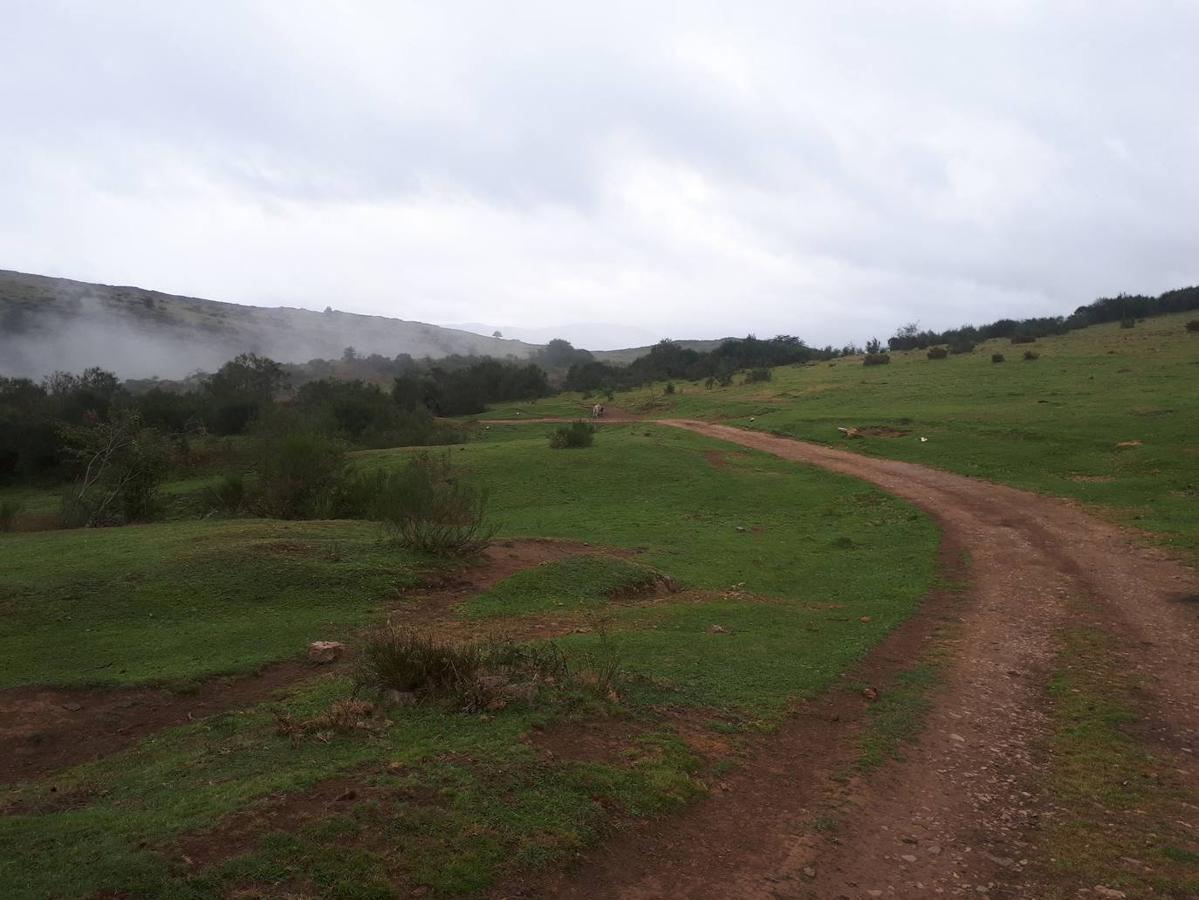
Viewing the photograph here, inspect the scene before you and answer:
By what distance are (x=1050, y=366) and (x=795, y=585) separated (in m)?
35.7

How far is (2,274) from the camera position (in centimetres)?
10875

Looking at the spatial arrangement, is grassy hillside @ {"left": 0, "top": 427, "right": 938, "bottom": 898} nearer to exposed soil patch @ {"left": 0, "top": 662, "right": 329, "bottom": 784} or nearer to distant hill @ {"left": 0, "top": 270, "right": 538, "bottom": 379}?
exposed soil patch @ {"left": 0, "top": 662, "right": 329, "bottom": 784}

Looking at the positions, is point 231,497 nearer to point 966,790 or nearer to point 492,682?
point 492,682

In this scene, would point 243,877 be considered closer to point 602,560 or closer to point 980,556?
point 602,560

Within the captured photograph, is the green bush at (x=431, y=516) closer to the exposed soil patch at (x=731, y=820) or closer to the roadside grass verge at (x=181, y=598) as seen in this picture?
the roadside grass verge at (x=181, y=598)

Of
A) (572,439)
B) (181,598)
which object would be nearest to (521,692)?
(181,598)

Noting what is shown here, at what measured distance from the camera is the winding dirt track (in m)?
4.60

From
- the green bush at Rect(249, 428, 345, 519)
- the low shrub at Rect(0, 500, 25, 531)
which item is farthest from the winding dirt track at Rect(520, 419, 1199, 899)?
the low shrub at Rect(0, 500, 25, 531)

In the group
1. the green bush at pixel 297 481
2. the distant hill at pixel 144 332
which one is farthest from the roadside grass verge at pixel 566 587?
the distant hill at pixel 144 332

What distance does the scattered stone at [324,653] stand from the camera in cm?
876

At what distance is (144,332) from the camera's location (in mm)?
102500

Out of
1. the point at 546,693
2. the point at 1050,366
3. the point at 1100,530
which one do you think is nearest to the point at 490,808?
the point at 546,693

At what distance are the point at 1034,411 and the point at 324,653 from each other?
2956 cm

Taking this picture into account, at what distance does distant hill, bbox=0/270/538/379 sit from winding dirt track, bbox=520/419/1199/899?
95541 mm
